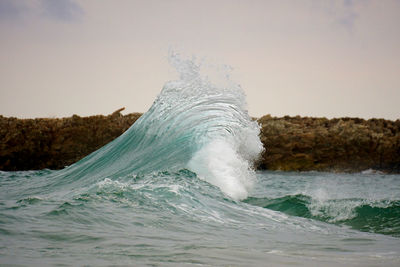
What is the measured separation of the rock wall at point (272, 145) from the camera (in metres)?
25.9

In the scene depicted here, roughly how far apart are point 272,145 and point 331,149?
329 cm

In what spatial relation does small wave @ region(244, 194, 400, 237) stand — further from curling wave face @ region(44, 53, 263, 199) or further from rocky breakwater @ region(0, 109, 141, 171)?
rocky breakwater @ region(0, 109, 141, 171)

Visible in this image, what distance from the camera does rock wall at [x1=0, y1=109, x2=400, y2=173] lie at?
2591cm

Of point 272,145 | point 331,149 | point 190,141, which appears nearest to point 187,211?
point 190,141

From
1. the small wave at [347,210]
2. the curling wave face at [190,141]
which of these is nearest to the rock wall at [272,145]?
the curling wave face at [190,141]

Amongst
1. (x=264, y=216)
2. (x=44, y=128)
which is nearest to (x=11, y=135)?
(x=44, y=128)

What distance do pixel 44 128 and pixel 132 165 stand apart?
18.4 meters

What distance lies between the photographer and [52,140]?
2653cm

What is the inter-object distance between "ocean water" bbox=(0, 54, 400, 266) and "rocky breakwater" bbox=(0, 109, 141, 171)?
1434 centimetres

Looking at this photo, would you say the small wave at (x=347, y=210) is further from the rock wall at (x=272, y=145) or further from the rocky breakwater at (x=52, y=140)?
the rocky breakwater at (x=52, y=140)

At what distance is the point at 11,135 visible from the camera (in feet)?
87.2

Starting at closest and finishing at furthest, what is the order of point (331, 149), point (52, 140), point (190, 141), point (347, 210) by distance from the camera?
point (347, 210) < point (190, 141) < point (331, 149) < point (52, 140)

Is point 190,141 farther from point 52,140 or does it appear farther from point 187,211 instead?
point 52,140

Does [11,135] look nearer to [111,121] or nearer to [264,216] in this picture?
[111,121]
